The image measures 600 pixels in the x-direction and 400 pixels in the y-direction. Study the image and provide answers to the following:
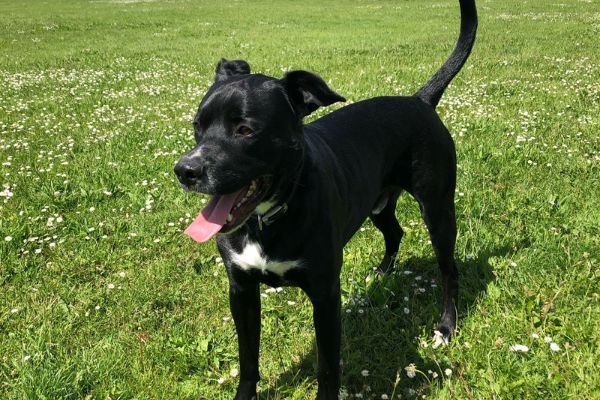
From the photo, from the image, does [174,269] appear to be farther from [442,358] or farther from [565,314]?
[565,314]

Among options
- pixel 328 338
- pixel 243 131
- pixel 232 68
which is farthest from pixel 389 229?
pixel 243 131

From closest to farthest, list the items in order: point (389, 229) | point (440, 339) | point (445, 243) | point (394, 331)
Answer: point (440, 339) → point (394, 331) → point (445, 243) → point (389, 229)

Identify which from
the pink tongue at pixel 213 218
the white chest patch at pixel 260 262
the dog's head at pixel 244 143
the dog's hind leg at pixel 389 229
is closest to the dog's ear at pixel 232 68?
the dog's head at pixel 244 143

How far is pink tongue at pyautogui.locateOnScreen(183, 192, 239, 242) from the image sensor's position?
286 centimetres

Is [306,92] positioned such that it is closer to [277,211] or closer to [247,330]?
[277,211]

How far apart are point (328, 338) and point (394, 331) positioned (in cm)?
111

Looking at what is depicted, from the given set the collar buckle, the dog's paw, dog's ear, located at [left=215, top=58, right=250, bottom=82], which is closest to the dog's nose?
the collar buckle

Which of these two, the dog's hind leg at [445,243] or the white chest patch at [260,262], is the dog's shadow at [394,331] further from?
the white chest patch at [260,262]

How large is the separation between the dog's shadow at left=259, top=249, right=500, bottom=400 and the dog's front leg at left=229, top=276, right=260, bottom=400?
20 centimetres

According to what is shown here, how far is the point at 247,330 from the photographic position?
3.59 meters

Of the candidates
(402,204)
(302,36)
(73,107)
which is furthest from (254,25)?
(402,204)

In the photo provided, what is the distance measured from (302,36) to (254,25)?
5972 millimetres

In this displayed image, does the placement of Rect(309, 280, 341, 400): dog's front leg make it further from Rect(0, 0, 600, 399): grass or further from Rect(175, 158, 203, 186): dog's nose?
Rect(175, 158, 203, 186): dog's nose

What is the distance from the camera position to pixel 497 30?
2027cm
